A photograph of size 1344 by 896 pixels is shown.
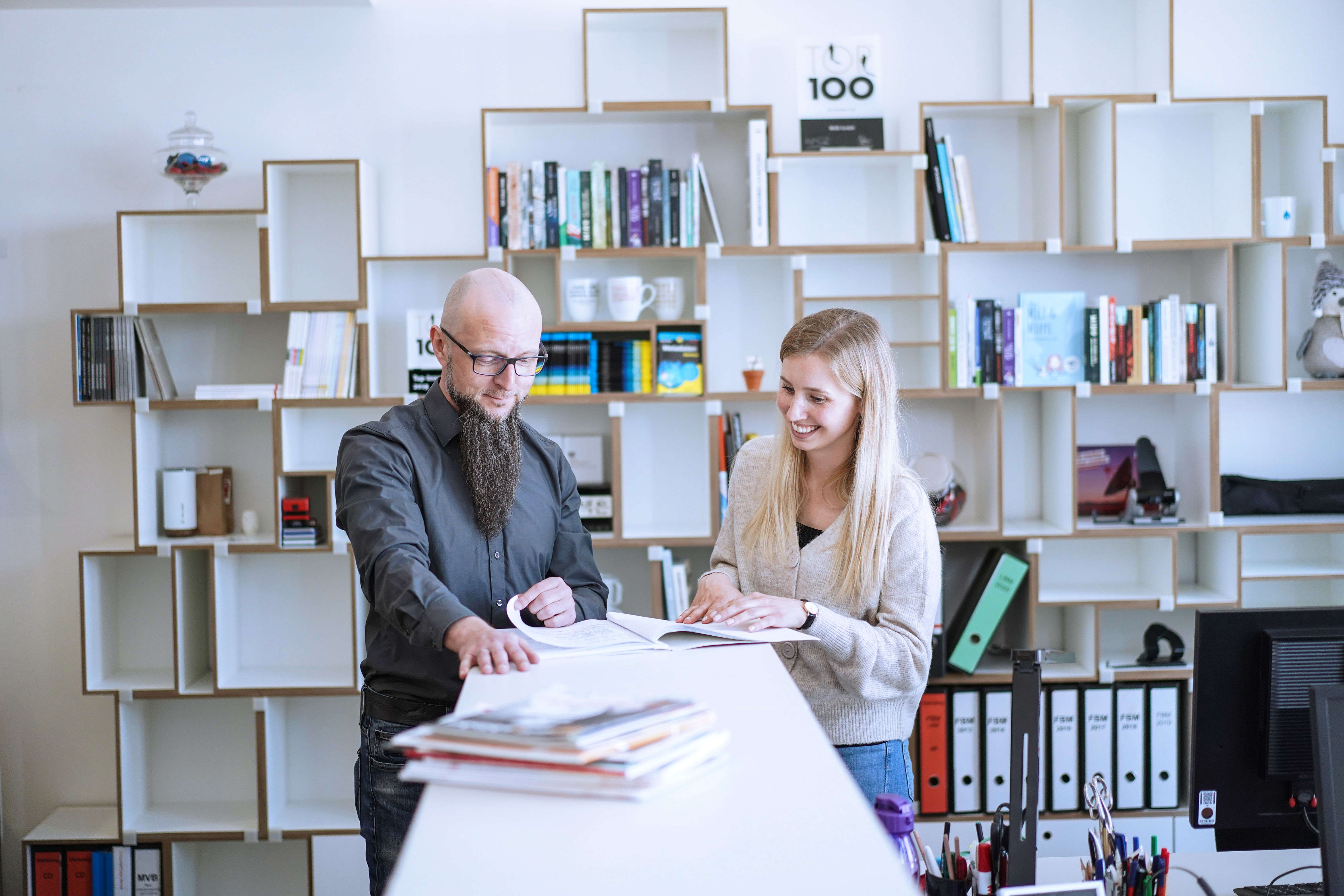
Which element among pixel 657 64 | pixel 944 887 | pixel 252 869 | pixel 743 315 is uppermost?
pixel 657 64

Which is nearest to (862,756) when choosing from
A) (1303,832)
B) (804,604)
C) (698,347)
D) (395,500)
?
(804,604)

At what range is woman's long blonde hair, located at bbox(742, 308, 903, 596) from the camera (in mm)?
1772

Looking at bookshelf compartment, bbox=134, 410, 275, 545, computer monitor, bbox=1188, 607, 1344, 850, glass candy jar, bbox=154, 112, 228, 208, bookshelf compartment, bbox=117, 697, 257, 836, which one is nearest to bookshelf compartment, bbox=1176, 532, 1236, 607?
computer monitor, bbox=1188, 607, 1344, 850

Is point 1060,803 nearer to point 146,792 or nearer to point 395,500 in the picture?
point 395,500

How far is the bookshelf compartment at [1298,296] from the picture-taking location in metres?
3.43

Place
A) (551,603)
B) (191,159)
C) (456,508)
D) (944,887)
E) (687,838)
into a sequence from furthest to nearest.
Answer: (191,159) → (456,508) → (551,603) → (944,887) → (687,838)

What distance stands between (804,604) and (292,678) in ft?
7.12

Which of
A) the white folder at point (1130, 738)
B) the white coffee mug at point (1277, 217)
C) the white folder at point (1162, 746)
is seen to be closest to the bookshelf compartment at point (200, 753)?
the white folder at point (1130, 738)

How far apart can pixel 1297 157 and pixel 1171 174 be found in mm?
367

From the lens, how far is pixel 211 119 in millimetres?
3381

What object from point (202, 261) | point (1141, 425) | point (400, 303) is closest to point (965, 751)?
point (1141, 425)

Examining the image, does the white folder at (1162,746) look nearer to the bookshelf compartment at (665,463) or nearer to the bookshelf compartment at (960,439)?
the bookshelf compartment at (960,439)

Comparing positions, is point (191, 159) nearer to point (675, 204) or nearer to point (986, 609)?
point (675, 204)

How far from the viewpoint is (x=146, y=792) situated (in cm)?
342
